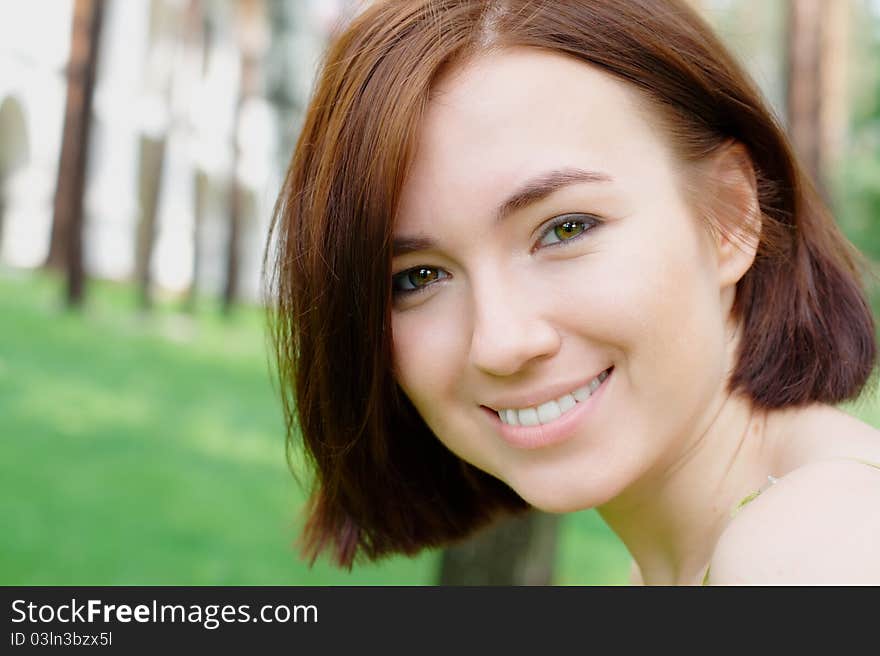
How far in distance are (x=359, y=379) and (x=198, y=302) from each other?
461 inches

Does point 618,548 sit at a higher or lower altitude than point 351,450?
lower

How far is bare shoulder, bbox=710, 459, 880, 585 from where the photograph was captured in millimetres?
1345

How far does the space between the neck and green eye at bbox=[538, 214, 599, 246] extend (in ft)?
1.62

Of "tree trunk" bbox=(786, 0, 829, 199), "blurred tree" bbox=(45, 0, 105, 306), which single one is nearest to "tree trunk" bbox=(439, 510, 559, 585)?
"tree trunk" bbox=(786, 0, 829, 199)

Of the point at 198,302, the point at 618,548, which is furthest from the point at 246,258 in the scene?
the point at 618,548

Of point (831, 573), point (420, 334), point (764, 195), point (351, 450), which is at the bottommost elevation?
point (351, 450)

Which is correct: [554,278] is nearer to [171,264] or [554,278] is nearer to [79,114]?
[79,114]

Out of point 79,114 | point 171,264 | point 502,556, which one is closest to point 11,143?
point 79,114

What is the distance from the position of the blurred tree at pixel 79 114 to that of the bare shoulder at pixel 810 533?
9.85 m

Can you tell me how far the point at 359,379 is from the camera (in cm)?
206

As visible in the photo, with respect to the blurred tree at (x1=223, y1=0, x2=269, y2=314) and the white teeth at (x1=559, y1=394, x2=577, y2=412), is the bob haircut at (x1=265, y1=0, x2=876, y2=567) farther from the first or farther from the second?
the blurred tree at (x1=223, y1=0, x2=269, y2=314)

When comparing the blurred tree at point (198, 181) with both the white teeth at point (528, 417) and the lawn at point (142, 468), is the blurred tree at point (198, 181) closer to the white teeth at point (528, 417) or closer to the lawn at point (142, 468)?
the lawn at point (142, 468)

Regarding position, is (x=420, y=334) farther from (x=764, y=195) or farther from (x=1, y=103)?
(x=1, y=103)

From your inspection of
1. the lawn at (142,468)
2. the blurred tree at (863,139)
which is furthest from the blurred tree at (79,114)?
the blurred tree at (863,139)
